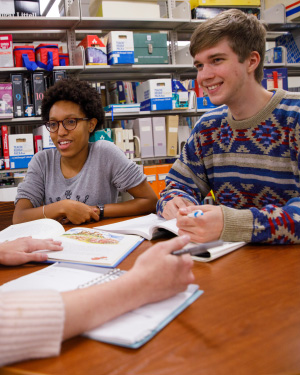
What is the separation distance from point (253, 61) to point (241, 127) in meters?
0.25

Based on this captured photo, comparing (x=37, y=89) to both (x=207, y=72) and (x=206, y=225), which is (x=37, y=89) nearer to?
(x=207, y=72)

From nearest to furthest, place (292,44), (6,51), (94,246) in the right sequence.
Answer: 1. (94,246)
2. (6,51)
3. (292,44)

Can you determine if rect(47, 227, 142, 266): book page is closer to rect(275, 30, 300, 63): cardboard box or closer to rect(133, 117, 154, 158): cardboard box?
→ rect(133, 117, 154, 158): cardboard box

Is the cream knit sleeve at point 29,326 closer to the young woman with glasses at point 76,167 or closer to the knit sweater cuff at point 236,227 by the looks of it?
the knit sweater cuff at point 236,227

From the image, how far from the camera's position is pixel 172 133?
13.2ft

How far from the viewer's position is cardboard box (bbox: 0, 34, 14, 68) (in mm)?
3410

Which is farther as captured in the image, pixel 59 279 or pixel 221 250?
pixel 221 250

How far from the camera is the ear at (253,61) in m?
1.45

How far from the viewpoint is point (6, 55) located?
11.3ft

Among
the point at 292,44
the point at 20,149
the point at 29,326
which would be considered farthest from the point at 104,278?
the point at 292,44

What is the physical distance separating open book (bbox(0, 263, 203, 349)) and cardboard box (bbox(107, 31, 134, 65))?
311 centimetres

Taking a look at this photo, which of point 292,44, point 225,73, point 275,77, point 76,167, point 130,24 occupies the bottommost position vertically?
point 76,167

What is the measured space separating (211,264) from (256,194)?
1.96 ft

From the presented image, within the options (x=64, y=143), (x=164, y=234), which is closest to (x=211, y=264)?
(x=164, y=234)
